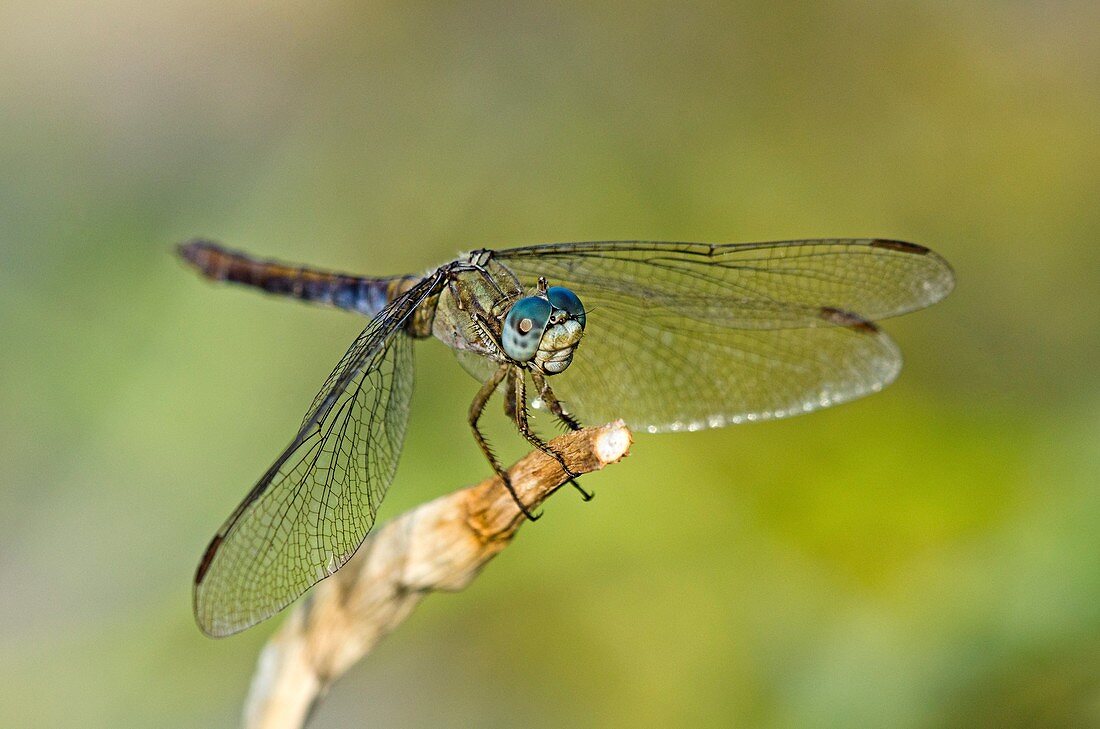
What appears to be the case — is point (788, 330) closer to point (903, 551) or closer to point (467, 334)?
point (903, 551)

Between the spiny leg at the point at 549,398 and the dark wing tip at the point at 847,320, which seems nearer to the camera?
the spiny leg at the point at 549,398

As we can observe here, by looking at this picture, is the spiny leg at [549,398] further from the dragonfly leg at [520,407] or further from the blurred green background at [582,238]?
the blurred green background at [582,238]

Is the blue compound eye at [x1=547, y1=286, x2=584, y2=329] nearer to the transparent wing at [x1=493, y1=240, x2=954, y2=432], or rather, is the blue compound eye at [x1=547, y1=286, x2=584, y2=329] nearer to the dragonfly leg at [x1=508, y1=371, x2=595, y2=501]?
the dragonfly leg at [x1=508, y1=371, x2=595, y2=501]

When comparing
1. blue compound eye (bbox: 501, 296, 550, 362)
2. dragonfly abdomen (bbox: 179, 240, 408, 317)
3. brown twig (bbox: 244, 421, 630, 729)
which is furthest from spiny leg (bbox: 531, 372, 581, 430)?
dragonfly abdomen (bbox: 179, 240, 408, 317)

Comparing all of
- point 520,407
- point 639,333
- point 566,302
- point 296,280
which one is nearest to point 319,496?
point 520,407

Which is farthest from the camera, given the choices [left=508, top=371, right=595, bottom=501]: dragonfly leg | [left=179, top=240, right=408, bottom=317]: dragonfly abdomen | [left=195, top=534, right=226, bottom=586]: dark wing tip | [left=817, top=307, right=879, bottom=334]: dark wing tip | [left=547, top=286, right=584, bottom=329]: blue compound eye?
[left=179, top=240, right=408, bottom=317]: dragonfly abdomen

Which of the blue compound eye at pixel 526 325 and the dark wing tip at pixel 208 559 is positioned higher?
the blue compound eye at pixel 526 325

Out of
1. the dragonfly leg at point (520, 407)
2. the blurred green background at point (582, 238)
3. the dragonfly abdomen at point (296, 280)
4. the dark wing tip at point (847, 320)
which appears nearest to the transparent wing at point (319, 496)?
the dragonfly leg at point (520, 407)
